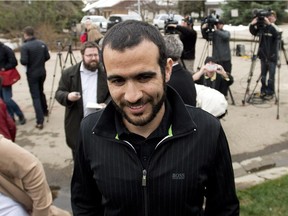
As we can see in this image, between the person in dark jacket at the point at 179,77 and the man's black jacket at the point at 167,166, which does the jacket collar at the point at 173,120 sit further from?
the person in dark jacket at the point at 179,77

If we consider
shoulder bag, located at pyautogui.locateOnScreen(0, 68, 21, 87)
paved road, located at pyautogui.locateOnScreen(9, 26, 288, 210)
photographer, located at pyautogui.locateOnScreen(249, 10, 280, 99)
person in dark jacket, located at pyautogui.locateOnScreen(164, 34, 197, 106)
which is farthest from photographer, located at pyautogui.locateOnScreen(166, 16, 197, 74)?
person in dark jacket, located at pyautogui.locateOnScreen(164, 34, 197, 106)

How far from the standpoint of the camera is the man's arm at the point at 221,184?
155cm

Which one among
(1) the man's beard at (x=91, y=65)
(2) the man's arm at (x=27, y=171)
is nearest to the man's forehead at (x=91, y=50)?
(1) the man's beard at (x=91, y=65)

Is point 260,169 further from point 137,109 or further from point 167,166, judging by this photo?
point 137,109

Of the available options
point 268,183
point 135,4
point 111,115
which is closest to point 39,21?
point 135,4

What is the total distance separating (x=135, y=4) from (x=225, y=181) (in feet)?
102

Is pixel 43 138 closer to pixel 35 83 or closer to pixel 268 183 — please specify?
pixel 35 83

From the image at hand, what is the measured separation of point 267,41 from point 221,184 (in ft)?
20.5

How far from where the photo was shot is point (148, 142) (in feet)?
4.91

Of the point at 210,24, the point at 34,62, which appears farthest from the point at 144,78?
the point at 210,24

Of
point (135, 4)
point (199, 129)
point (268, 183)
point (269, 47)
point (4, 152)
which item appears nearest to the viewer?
point (199, 129)

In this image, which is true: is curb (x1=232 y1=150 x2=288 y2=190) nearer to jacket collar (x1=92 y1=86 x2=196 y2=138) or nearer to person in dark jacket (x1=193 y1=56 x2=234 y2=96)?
person in dark jacket (x1=193 y1=56 x2=234 y2=96)

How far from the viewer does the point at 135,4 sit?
31156 mm

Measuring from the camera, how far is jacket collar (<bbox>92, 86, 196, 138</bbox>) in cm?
149
